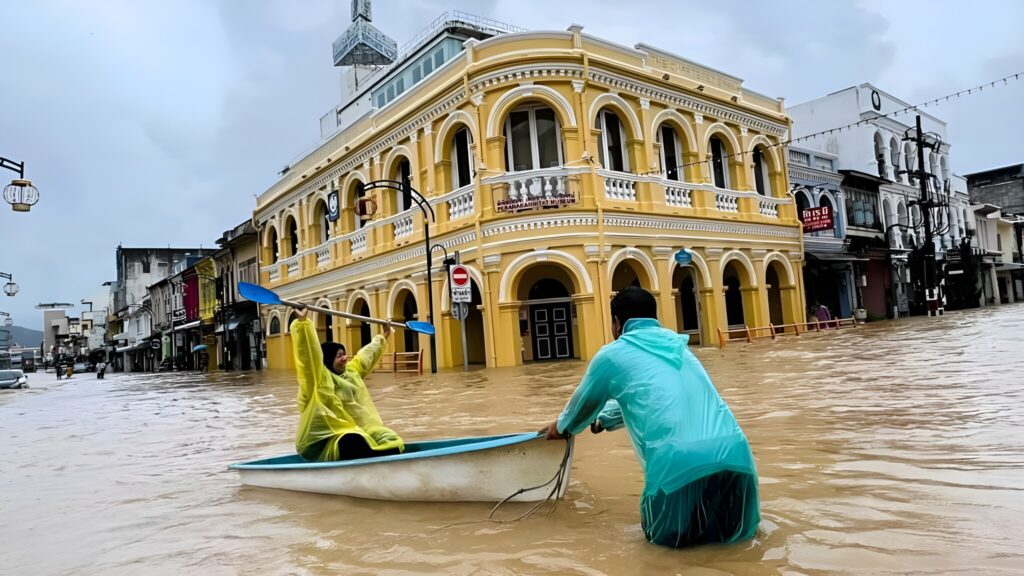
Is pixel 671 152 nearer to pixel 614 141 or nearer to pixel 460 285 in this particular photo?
pixel 614 141

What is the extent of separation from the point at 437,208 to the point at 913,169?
28.8 metres

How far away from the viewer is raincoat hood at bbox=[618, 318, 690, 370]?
3.32 m

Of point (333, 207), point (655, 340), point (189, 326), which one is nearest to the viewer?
point (655, 340)

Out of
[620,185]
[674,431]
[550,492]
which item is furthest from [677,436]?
[620,185]

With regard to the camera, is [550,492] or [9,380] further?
[9,380]

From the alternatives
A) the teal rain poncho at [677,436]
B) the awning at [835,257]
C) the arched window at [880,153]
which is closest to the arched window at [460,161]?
the awning at [835,257]

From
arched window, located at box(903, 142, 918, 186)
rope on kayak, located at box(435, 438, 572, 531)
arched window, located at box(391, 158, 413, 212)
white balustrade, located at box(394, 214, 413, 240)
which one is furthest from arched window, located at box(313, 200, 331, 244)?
arched window, located at box(903, 142, 918, 186)

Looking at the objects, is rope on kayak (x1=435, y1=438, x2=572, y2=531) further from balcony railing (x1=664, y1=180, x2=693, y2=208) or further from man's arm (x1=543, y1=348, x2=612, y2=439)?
balcony railing (x1=664, y1=180, x2=693, y2=208)

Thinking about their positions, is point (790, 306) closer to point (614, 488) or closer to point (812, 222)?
point (812, 222)

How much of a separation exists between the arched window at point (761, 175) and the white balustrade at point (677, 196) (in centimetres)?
489

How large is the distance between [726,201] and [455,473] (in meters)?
18.0

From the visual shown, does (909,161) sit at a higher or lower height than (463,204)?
higher

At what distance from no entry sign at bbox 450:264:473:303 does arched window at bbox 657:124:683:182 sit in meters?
7.56

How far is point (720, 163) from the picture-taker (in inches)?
844
